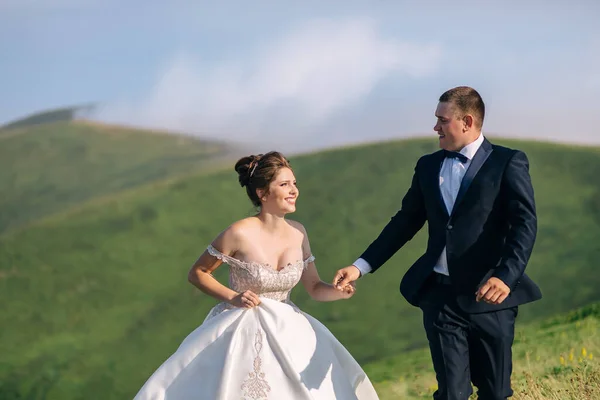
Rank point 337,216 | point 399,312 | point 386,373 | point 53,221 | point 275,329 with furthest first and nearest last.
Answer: point 53,221
point 337,216
point 399,312
point 386,373
point 275,329

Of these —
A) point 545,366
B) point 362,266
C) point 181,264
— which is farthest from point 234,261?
point 181,264

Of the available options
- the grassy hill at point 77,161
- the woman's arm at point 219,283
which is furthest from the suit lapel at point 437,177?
the grassy hill at point 77,161

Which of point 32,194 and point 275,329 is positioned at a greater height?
point 275,329

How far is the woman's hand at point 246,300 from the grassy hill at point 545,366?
2596 millimetres

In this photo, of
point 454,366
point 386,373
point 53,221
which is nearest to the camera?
point 454,366

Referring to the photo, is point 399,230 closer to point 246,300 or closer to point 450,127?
A: point 450,127

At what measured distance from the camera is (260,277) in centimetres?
583

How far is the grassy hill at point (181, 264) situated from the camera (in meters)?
13.9

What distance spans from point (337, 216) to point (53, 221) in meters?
5.78

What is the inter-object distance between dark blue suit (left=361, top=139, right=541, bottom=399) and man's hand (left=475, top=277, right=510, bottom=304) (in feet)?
0.40

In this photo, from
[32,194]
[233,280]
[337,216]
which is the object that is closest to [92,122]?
A: [32,194]

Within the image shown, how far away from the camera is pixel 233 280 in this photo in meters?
5.96

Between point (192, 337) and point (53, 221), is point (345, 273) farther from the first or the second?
point (53, 221)

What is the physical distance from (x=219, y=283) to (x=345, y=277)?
81 cm
